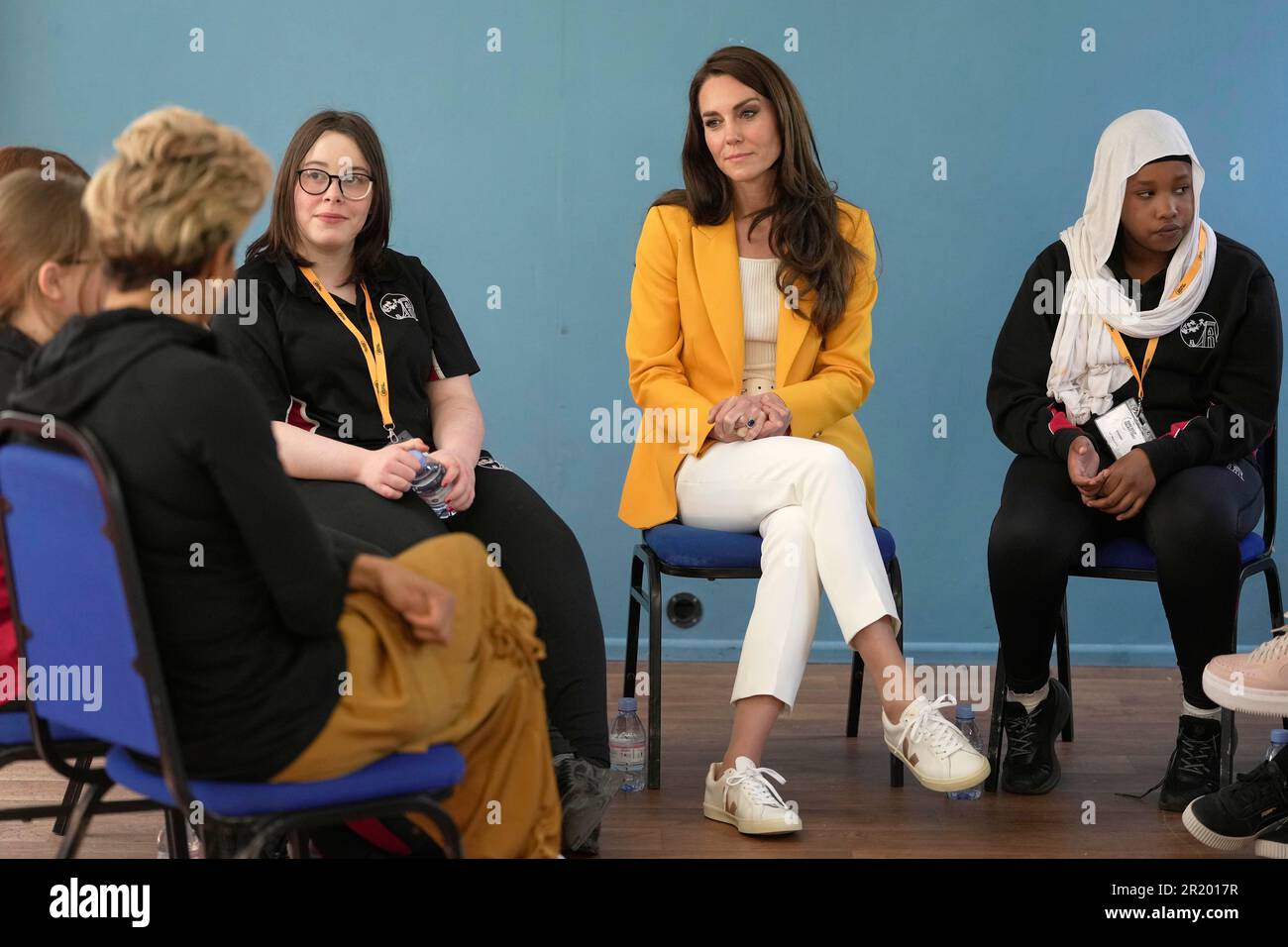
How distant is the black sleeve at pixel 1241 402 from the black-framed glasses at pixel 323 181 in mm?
1735

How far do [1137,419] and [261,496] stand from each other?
7.00 feet

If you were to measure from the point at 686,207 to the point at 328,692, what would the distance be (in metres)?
1.87

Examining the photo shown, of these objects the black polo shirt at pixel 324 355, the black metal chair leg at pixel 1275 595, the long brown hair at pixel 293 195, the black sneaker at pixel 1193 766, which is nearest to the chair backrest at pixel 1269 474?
the black metal chair leg at pixel 1275 595

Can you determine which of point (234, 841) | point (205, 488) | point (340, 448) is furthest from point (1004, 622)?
point (205, 488)

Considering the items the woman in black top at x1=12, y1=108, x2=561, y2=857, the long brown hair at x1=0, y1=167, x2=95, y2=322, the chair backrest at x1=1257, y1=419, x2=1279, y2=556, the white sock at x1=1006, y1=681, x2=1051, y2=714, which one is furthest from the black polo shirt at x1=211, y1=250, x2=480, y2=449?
the chair backrest at x1=1257, y1=419, x2=1279, y2=556

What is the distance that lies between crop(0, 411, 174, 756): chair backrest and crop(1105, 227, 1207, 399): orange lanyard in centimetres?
228

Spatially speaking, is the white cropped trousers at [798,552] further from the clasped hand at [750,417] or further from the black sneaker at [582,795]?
the black sneaker at [582,795]

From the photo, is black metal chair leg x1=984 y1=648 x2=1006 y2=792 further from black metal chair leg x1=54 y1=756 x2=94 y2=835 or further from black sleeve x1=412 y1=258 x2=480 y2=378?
black metal chair leg x1=54 y1=756 x2=94 y2=835

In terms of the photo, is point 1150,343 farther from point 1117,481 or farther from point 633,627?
point 633,627

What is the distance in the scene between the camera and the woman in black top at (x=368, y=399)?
2625mm

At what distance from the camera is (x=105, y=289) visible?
5.63 ft

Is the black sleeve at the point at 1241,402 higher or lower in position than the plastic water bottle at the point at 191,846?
higher

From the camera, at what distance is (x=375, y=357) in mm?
2795
